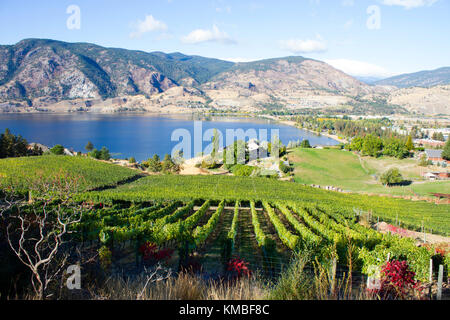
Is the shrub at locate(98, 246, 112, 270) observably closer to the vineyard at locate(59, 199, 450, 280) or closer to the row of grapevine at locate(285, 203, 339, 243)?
the vineyard at locate(59, 199, 450, 280)

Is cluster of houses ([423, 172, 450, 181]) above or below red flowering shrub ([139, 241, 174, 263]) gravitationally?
below

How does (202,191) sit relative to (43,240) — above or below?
below

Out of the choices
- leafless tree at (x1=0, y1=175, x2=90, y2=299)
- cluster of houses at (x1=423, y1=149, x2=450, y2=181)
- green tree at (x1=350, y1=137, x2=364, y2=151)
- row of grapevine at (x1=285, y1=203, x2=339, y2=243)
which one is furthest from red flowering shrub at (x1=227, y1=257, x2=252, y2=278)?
green tree at (x1=350, y1=137, x2=364, y2=151)

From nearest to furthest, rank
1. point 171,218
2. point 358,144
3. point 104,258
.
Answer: point 104,258 → point 171,218 → point 358,144

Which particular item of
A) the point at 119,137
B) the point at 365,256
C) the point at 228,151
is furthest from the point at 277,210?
the point at 119,137

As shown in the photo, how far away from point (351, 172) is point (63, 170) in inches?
1936

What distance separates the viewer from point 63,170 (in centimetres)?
3381

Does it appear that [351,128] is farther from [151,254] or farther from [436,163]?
[151,254]

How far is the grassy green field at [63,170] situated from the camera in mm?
30906

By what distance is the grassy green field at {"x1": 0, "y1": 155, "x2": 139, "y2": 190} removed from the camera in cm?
3091

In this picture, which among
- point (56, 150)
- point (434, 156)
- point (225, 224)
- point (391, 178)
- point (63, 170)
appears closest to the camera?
point (225, 224)

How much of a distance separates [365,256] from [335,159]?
5668 centimetres

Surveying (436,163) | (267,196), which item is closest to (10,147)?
(267,196)

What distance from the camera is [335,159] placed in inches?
2438
